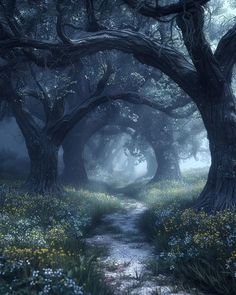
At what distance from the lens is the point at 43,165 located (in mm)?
19906

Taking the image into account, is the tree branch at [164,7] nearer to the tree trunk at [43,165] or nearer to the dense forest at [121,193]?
the dense forest at [121,193]

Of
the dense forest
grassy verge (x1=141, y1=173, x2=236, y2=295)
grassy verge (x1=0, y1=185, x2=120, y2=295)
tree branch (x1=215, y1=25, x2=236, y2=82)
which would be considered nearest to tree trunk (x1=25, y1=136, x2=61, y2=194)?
the dense forest

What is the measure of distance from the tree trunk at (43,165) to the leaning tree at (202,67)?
21.5 feet

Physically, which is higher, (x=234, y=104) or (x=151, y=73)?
(x=151, y=73)

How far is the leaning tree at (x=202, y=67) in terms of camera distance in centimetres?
1286

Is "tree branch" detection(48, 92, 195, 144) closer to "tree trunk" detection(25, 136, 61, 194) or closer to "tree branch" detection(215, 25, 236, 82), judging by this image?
"tree trunk" detection(25, 136, 61, 194)

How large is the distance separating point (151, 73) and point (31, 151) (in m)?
9.72

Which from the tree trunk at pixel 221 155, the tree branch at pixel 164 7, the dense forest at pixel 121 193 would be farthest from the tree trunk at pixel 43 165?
the tree branch at pixel 164 7

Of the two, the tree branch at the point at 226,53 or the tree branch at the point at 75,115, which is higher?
the tree branch at the point at 226,53

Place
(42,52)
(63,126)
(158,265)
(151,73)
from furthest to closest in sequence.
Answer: (151,73), (63,126), (42,52), (158,265)

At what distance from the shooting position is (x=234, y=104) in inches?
547

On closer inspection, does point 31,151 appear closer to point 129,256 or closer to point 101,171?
point 129,256

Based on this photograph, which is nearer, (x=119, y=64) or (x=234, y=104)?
(x=234, y=104)

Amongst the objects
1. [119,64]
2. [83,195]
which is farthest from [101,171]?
[83,195]
